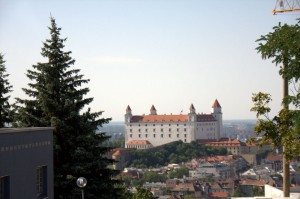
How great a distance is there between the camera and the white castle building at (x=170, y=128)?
172875mm

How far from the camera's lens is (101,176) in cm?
1708

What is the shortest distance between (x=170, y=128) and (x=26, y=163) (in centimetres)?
16185

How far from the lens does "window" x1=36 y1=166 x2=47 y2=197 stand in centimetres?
1327

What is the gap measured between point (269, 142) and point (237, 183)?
396 ft

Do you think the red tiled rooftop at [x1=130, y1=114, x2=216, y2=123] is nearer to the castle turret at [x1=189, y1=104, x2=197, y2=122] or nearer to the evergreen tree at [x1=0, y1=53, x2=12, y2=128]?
the castle turret at [x1=189, y1=104, x2=197, y2=122]

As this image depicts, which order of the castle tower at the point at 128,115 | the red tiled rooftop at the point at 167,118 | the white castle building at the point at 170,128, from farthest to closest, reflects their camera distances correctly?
the castle tower at the point at 128,115 → the red tiled rooftop at the point at 167,118 → the white castle building at the point at 170,128

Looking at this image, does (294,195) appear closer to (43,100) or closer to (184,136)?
(43,100)

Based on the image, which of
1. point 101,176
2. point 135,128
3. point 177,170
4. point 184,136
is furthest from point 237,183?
point 101,176

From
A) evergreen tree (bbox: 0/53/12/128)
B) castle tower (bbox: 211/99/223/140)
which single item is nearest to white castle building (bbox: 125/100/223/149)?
castle tower (bbox: 211/99/223/140)

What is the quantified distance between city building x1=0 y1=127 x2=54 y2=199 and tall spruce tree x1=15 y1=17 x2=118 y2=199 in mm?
2127

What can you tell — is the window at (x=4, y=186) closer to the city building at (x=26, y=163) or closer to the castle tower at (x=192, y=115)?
the city building at (x=26, y=163)

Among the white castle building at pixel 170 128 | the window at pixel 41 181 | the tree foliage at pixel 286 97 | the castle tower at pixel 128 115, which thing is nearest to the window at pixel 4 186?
the window at pixel 41 181

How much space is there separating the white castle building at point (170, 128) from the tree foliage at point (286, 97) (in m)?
160

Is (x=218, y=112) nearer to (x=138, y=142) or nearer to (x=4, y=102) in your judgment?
(x=138, y=142)
